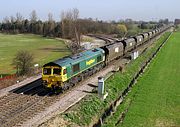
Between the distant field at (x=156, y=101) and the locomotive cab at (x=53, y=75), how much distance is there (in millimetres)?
7100

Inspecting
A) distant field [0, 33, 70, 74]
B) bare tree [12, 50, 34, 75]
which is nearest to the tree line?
distant field [0, 33, 70, 74]

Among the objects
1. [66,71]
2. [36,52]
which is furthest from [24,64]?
[36,52]

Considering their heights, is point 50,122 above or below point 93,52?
below

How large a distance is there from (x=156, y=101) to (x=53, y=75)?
9918mm

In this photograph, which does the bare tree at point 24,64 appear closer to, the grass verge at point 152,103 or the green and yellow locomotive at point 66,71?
the green and yellow locomotive at point 66,71

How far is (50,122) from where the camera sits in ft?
74.1

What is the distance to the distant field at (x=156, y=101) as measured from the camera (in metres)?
24.4

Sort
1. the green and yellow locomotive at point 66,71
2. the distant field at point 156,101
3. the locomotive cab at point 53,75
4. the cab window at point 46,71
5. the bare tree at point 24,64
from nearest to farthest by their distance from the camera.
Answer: the distant field at point 156,101 < the locomotive cab at point 53,75 < the green and yellow locomotive at point 66,71 < the cab window at point 46,71 < the bare tree at point 24,64

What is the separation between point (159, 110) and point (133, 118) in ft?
11.3

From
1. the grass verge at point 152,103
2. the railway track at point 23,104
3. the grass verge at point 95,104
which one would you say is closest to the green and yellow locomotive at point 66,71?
the railway track at point 23,104

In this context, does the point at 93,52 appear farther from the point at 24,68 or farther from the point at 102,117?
the point at 102,117

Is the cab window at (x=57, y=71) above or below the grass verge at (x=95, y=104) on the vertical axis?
above

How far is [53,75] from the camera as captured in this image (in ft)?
101

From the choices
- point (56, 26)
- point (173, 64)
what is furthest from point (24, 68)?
point (56, 26)
